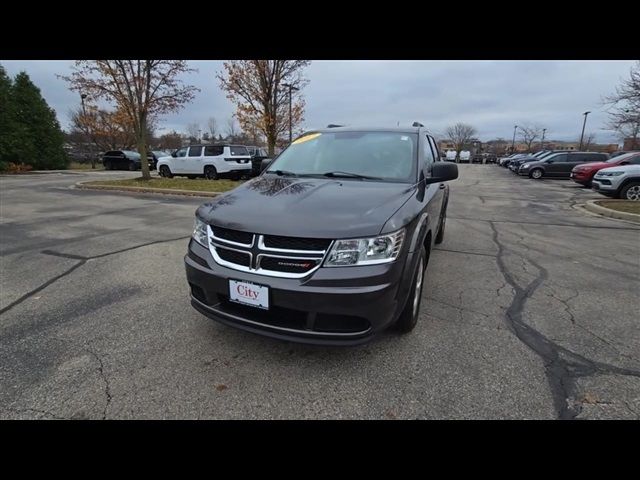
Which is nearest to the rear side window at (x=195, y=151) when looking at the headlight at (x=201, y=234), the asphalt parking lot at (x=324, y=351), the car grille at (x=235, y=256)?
the asphalt parking lot at (x=324, y=351)

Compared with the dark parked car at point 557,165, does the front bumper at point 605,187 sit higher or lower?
lower

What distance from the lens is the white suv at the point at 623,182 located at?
11162mm

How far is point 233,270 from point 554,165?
2647cm

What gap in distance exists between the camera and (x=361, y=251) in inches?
86.2

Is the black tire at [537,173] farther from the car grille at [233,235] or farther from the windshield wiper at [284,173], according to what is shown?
the car grille at [233,235]

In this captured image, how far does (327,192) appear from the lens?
109 inches

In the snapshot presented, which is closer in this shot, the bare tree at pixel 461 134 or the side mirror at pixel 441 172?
the side mirror at pixel 441 172

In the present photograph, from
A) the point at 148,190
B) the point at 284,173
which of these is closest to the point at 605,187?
the point at 284,173

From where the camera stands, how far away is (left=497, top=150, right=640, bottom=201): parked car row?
37.1ft

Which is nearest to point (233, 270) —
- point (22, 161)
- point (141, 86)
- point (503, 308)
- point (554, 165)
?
point (503, 308)

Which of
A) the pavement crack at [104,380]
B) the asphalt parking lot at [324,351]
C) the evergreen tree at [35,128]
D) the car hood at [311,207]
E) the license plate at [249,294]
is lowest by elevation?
the pavement crack at [104,380]

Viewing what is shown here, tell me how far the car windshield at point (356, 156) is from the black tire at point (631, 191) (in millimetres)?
11879

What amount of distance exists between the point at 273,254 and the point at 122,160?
3157 centimetres
